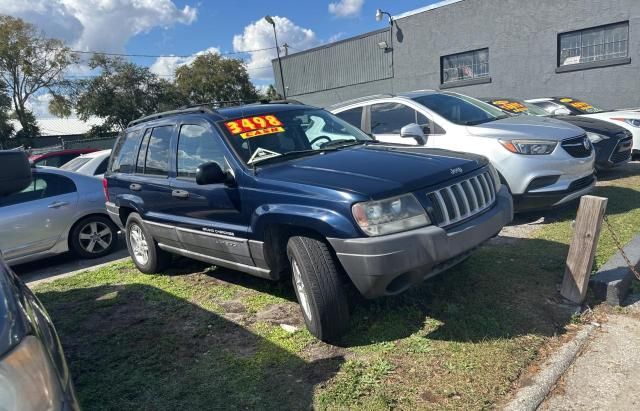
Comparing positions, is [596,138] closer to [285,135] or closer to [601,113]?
[601,113]

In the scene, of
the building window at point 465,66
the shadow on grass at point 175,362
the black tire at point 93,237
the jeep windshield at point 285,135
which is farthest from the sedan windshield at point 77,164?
the building window at point 465,66

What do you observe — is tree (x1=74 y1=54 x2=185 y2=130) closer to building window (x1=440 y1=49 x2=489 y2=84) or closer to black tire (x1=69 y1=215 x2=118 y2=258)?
building window (x1=440 y1=49 x2=489 y2=84)

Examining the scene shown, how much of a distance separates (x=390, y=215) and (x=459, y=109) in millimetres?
4283

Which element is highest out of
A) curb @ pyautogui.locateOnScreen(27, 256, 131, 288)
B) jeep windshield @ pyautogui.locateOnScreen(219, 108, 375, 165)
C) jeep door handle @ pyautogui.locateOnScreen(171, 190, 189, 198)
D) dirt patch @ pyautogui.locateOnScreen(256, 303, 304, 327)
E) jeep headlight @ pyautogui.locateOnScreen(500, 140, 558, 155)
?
jeep windshield @ pyautogui.locateOnScreen(219, 108, 375, 165)

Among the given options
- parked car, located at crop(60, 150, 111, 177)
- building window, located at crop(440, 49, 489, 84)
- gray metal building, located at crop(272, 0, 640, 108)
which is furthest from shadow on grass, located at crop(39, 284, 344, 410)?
building window, located at crop(440, 49, 489, 84)

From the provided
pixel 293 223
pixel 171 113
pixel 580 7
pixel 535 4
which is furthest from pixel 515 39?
pixel 293 223

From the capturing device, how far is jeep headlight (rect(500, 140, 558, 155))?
5.93 metres

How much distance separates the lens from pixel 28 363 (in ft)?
4.78

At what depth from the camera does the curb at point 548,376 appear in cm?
272

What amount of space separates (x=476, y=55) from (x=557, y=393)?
57.7ft

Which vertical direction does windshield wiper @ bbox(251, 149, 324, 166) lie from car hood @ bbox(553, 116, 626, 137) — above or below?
above

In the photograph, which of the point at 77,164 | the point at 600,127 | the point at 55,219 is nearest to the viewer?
the point at 55,219

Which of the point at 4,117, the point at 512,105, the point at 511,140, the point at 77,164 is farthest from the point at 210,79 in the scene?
Answer: the point at 511,140

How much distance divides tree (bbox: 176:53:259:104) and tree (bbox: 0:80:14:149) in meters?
12.6
